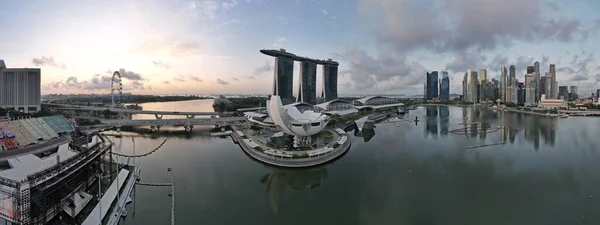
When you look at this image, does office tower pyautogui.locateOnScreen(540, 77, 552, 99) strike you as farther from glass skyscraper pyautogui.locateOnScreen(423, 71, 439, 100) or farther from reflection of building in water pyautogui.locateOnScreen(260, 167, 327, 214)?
reflection of building in water pyautogui.locateOnScreen(260, 167, 327, 214)

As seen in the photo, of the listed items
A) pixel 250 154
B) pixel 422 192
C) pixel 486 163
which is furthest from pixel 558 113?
pixel 250 154

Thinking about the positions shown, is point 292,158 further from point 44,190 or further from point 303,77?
point 303,77

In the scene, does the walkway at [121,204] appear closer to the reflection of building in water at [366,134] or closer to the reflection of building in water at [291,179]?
the reflection of building in water at [291,179]

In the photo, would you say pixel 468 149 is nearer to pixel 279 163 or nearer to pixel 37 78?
pixel 279 163

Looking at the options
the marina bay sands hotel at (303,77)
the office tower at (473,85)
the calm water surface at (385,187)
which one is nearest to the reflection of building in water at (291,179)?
the calm water surface at (385,187)

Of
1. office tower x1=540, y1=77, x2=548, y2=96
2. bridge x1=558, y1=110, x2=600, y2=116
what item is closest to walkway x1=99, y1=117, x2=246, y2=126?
bridge x1=558, y1=110, x2=600, y2=116

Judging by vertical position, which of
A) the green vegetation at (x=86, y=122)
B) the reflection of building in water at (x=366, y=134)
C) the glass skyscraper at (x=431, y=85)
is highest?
the glass skyscraper at (x=431, y=85)
